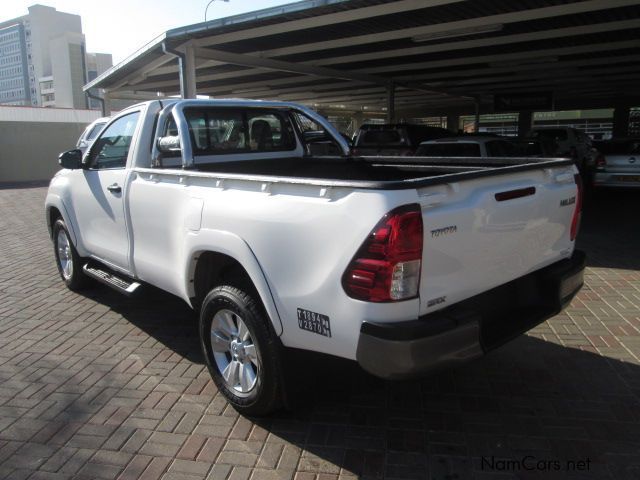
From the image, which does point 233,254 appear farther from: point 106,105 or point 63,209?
point 106,105

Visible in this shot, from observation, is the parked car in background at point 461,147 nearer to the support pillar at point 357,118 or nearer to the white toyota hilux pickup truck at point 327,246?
the white toyota hilux pickup truck at point 327,246

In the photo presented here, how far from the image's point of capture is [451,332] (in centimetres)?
250

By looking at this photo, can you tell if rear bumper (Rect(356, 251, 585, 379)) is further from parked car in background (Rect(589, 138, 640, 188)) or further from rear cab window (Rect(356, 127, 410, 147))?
rear cab window (Rect(356, 127, 410, 147))

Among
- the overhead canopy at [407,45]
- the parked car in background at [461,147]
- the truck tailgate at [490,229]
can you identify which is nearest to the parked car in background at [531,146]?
the overhead canopy at [407,45]

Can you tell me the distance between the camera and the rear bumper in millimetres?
2387

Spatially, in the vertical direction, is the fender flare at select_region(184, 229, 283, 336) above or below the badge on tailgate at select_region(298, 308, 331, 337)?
above


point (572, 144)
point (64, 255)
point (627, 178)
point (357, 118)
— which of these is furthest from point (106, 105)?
point (357, 118)

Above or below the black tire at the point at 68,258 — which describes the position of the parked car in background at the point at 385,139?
above

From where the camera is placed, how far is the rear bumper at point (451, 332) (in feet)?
7.83

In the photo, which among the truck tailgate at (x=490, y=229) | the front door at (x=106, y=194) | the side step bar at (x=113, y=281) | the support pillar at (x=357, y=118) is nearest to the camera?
the truck tailgate at (x=490, y=229)

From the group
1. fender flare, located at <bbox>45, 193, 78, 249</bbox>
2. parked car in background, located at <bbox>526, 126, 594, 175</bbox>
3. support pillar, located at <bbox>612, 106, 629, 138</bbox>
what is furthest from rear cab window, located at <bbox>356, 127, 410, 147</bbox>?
support pillar, located at <bbox>612, 106, 629, 138</bbox>

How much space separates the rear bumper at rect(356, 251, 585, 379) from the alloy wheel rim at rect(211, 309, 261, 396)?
914 mm

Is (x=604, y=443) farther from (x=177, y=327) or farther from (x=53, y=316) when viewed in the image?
(x=53, y=316)

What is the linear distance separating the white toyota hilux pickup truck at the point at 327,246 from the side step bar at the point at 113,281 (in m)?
0.02
